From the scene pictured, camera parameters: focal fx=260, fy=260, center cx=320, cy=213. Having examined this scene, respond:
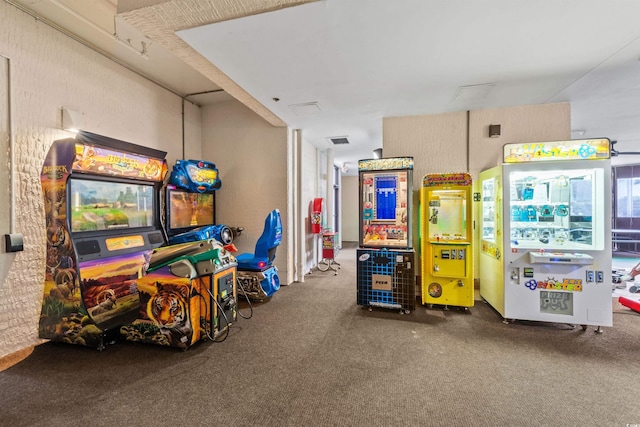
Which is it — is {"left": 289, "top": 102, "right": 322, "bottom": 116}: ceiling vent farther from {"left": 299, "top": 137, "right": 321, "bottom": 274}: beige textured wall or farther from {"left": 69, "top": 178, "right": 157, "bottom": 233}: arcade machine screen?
{"left": 69, "top": 178, "right": 157, "bottom": 233}: arcade machine screen

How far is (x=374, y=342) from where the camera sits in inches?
103

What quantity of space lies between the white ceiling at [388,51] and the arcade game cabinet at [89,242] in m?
1.33

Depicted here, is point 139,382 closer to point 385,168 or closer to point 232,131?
point 385,168

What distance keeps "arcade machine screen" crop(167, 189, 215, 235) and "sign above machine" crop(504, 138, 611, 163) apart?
14.5 feet

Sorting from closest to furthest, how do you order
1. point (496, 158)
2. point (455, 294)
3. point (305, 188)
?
point (455, 294)
point (496, 158)
point (305, 188)

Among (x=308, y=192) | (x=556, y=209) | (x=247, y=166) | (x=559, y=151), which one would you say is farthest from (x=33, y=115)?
(x=556, y=209)

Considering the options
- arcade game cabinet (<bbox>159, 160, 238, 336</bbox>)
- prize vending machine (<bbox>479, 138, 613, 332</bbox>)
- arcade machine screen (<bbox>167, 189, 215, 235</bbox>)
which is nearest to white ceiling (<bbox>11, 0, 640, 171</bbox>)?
prize vending machine (<bbox>479, 138, 613, 332</bbox>)

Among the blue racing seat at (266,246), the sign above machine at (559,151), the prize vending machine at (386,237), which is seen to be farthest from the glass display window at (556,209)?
the blue racing seat at (266,246)

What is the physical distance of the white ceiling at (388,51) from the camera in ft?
6.26

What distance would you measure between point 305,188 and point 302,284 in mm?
1855

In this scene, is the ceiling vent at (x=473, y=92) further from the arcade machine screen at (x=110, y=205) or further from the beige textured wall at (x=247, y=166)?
the arcade machine screen at (x=110, y=205)

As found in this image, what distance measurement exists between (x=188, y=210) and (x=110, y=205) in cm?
121

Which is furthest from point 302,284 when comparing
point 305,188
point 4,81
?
point 4,81

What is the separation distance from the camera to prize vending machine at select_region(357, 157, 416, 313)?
3.32m
